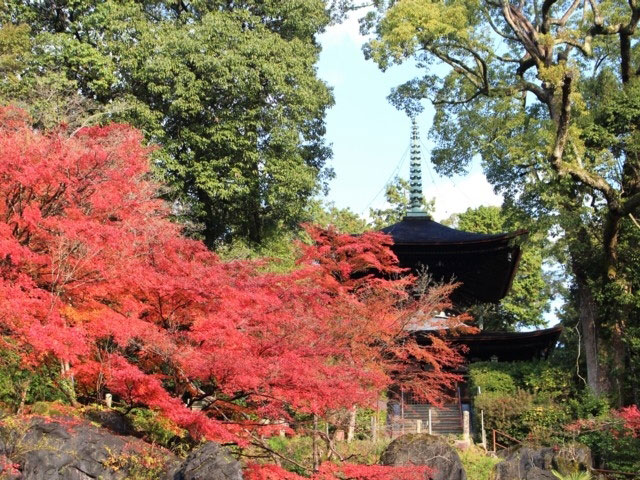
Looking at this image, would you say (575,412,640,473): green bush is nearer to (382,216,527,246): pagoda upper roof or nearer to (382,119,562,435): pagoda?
(382,119,562,435): pagoda

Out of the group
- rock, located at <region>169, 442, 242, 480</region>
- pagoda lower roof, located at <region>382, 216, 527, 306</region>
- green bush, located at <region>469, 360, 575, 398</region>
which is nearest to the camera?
rock, located at <region>169, 442, 242, 480</region>

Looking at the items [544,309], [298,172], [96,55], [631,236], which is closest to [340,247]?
[298,172]

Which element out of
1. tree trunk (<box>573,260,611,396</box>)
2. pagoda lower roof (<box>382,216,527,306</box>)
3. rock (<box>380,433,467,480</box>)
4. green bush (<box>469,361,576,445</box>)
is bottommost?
rock (<box>380,433,467,480</box>)

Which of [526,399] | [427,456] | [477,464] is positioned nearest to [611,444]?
[526,399]

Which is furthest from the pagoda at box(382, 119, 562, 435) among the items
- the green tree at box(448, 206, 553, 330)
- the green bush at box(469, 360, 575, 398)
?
the green tree at box(448, 206, 553, 330)

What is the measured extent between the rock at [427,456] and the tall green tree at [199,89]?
9367mm

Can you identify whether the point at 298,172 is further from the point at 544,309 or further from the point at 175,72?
the point at 544,309

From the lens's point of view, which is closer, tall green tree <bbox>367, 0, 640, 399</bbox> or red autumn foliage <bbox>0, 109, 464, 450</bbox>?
red autumn foliage <bbox>0, 109, 464, 450</bbox>

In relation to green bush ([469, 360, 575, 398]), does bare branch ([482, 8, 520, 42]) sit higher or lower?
higher

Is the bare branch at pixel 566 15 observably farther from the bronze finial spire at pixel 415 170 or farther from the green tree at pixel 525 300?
the green tree at pixel 525 300

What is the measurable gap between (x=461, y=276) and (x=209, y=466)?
1448 cm

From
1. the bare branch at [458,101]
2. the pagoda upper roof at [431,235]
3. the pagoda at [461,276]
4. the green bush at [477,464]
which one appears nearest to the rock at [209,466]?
the green bush at [477,464]

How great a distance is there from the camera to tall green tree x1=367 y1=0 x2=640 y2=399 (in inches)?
818

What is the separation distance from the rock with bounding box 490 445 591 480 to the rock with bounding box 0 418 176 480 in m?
7.89
